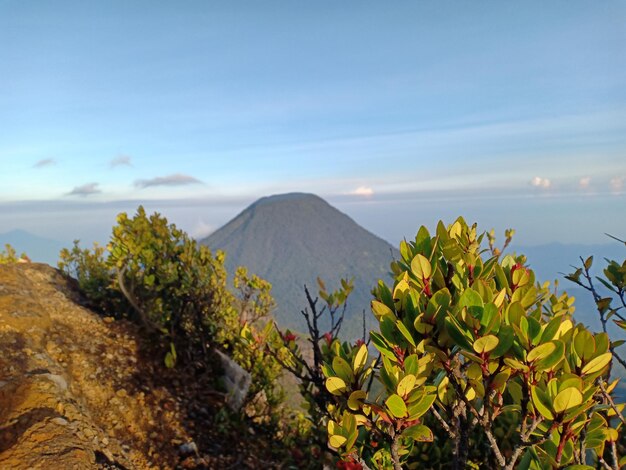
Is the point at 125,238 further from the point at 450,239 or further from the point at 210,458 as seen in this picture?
the point at 450,239

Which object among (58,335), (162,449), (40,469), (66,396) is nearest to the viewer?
(40,469)

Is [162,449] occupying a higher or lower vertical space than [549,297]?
lower

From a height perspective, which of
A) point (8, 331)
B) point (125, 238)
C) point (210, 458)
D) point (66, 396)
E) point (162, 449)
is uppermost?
point (125, 238)

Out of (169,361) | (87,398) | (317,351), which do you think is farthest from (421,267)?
(169,361)

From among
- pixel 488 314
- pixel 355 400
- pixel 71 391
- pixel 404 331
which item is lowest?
pixel 71 391

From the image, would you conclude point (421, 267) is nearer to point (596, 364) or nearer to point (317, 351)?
point (596, 364)

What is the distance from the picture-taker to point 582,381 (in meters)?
1.68

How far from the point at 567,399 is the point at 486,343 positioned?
36cm

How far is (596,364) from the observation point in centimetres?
164

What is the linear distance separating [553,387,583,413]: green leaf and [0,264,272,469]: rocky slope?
3445 mm

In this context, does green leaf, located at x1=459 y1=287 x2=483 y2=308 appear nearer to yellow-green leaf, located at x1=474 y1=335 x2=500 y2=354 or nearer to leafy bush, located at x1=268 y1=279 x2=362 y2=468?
yellow-green leaf, located at x1=474 y1=335 x2=500 y2=354

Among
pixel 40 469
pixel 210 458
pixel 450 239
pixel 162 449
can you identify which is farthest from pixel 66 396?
pixel 450 239

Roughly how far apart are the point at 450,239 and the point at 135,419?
5.41 metres

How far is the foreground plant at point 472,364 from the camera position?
1.63 m
